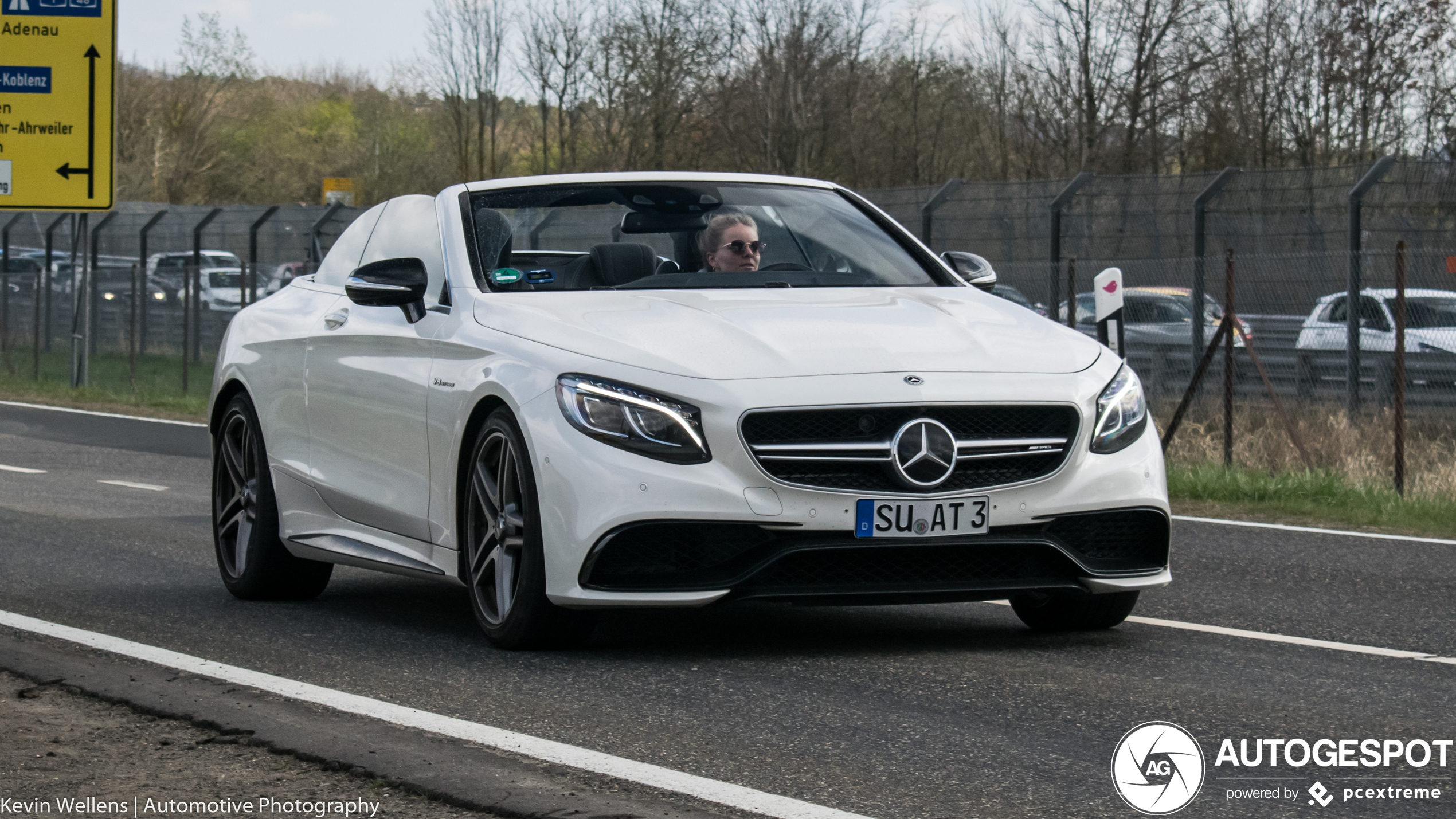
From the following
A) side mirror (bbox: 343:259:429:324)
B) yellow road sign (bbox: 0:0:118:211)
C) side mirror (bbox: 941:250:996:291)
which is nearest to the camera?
side mirror (bbox: 343:259:429:324)

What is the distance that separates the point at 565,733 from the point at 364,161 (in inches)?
3159

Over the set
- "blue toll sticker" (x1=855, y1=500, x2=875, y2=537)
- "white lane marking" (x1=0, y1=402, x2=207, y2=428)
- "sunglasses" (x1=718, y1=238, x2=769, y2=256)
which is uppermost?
"sunglasses" (x1=718, y1=238, x2=769, y2=256)

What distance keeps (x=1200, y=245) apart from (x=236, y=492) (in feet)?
44.0

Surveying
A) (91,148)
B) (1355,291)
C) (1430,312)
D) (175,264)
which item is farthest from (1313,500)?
(175,264)

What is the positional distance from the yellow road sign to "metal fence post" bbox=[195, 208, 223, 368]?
2764mm

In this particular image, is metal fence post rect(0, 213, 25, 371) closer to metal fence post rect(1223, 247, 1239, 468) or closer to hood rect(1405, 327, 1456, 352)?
hood rect(1405, 327, 1456, 352)

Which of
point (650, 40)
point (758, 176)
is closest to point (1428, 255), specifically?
point (758, 176)

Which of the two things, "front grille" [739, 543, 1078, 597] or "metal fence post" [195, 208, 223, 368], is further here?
"metal fence post" [195, 208, 223, 368]

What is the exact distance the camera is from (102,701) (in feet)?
18.4

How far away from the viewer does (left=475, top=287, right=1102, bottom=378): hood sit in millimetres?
5895

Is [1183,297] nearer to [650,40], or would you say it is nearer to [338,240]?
[338,240]

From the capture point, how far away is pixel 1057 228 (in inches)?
822

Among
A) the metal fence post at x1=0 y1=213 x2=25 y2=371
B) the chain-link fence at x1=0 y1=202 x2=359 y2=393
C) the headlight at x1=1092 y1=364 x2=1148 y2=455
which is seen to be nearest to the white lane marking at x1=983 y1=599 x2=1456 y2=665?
the headlight at x1=1092 y1=364 x2=1148 y2=455

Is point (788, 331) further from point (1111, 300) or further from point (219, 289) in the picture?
point (219, 289)
